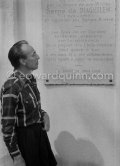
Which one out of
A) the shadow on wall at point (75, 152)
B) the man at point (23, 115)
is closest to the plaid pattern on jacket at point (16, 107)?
the man at point (23, 115)

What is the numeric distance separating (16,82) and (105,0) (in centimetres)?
106

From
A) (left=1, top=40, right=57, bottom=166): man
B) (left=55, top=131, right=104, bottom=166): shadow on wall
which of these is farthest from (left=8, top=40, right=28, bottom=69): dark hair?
(left=55, top=131, right=104, bottom=166): shadow on wall

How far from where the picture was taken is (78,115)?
2840mm

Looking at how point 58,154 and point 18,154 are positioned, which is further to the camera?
point 58,154

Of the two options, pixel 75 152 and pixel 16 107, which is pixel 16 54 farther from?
pixel 75 152

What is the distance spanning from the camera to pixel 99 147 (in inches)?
112

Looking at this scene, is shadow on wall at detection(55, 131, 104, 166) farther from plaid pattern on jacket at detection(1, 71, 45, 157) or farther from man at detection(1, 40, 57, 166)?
plaid pattern on jacket at detection(1, 71, 45, 157)

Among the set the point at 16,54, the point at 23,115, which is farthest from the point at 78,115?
the point at 16,54

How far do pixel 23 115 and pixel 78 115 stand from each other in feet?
2.71

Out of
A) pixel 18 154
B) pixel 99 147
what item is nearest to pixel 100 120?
pixel 99 147

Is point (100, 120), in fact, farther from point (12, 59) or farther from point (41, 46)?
point (12, 59)

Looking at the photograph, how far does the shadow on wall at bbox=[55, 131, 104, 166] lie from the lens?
2857 millimetres

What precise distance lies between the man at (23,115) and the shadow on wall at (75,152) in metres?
0.64

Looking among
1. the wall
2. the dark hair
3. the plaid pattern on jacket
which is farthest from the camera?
the wall
